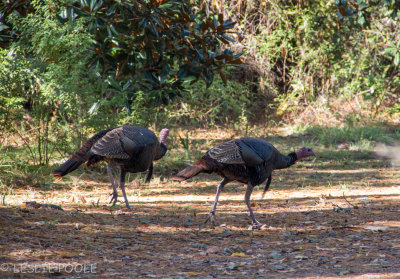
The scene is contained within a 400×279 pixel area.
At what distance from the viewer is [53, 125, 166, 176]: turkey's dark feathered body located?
6523mm

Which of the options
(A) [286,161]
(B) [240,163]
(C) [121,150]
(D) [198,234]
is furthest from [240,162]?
(C) [121,150]

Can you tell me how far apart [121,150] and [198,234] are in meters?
1.55

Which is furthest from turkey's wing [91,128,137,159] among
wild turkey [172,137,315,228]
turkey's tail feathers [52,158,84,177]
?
wild turkey [172,137,315,228]

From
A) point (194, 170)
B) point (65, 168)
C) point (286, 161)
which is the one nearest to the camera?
point (194, 170)

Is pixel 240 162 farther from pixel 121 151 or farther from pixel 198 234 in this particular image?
pixel 121 151

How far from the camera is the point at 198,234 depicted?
18.4 ft

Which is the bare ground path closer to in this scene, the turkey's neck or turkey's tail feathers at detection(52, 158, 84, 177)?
turkey's tail feathers at detection(52, 158, 84, 177)

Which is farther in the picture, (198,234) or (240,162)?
(240,162)

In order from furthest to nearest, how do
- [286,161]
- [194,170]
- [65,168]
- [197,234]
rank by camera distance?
[65,168] → [286,161] → [194,170] → [197,234]

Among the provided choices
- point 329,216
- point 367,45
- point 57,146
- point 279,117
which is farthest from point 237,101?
point 329,216

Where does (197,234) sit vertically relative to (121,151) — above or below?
below

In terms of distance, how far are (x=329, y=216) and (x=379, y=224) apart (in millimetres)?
655

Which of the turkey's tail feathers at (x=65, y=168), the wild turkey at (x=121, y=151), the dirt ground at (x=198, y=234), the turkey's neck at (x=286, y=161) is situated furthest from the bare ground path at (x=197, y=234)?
the turkey's neck at (x=286, y=161)

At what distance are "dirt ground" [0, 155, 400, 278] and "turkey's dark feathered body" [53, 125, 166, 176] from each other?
53 cm
